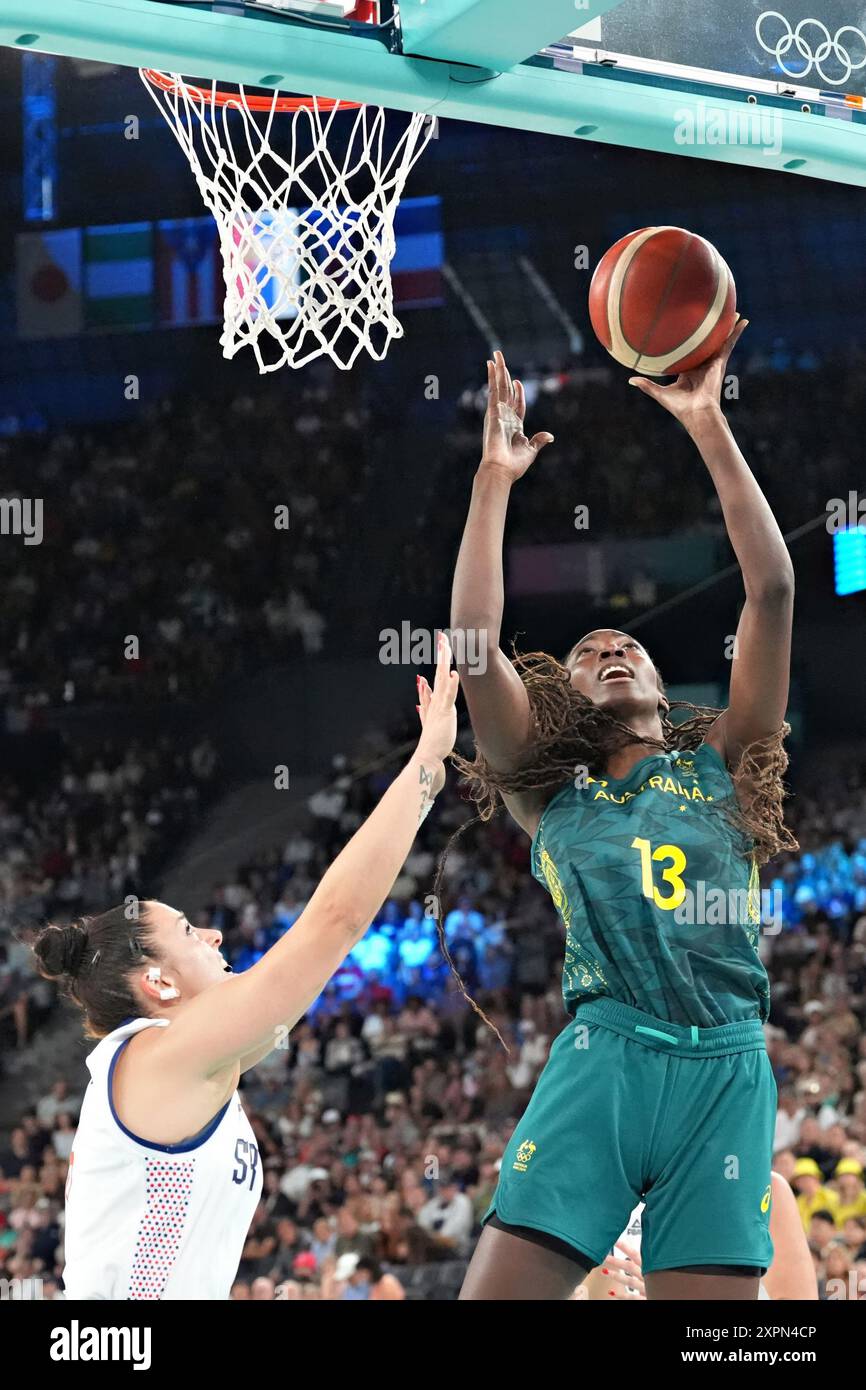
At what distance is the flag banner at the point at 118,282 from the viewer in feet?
41.9

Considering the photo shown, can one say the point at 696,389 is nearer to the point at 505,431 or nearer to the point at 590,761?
the point at 505,431

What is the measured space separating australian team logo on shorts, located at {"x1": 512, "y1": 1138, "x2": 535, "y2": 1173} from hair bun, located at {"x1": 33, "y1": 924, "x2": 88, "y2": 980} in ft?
2.64

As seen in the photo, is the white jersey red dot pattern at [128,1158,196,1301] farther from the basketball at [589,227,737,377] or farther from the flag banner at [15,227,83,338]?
the flag banner at [15,227,83,338]

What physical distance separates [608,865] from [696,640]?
338 inches

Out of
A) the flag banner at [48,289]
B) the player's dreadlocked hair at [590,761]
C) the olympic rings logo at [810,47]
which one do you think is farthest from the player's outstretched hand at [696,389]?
the flag banner at [48,289]

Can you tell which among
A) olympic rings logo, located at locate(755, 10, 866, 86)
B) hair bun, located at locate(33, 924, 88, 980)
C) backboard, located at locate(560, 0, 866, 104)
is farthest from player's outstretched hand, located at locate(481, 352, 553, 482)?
olympic rings logo, located at locate(755, 10, 866, 86)

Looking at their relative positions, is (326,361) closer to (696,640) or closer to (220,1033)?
(696,640)

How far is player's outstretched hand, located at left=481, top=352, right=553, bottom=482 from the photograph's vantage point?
3123 mm

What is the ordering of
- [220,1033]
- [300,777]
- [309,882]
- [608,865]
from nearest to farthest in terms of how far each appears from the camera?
[220,1033]
[608,865]
[309,882]
[300,777]

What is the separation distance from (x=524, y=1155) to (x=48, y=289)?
36.8 ft

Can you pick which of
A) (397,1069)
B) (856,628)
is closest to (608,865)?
(397,1069)

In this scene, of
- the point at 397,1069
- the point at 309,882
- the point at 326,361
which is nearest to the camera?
the point at 397,1069

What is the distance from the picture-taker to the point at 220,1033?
2443 mm

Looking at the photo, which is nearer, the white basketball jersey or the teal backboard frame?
the white basketball jersey
